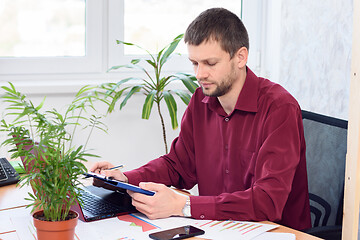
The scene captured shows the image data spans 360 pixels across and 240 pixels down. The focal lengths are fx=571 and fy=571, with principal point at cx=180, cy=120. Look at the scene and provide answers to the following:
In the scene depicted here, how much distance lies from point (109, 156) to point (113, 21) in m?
0.76

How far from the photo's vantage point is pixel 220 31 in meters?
1.91

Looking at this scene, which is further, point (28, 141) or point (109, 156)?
point (109, 156)

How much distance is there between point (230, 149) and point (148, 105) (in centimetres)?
103

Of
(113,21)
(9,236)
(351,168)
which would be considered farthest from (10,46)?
(351,168)

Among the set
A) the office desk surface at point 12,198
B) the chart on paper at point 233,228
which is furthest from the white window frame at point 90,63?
the chart on paper at point 233,228

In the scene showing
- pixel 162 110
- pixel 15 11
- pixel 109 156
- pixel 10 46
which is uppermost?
pixel 15 11

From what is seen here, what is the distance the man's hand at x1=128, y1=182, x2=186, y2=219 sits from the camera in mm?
1641

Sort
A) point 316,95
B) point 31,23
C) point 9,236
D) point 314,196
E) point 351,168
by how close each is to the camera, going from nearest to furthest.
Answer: point 351,168
point 9,236
point 314,196
point 316,95
point 31,23

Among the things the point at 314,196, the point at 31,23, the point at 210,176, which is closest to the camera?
the point at 314,196

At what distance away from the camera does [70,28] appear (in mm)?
3158

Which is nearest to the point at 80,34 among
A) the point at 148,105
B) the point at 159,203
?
the point at 148,105

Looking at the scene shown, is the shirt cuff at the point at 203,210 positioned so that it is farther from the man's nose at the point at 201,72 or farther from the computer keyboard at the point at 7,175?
the computer keyboard at the point at 7,175

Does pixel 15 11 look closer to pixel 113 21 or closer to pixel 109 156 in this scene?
pixel 113 21

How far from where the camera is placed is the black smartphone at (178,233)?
4.91 feet
